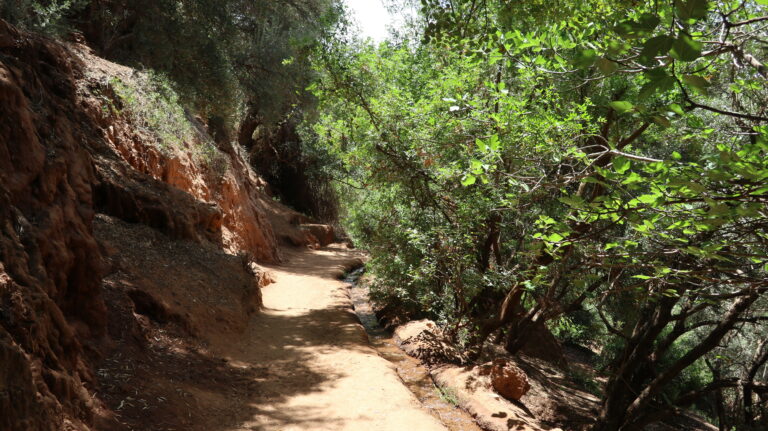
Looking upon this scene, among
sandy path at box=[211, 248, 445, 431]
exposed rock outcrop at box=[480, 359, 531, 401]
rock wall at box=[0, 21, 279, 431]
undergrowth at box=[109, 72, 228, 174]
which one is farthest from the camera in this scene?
undergrowth at box=[109, 72, 228, 174]

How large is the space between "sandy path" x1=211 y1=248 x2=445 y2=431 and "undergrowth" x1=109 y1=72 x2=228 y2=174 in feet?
15.0

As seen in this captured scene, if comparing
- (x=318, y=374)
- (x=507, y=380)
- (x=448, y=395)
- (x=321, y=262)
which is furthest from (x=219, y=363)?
(x=321, y=262)

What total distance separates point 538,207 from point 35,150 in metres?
7.49

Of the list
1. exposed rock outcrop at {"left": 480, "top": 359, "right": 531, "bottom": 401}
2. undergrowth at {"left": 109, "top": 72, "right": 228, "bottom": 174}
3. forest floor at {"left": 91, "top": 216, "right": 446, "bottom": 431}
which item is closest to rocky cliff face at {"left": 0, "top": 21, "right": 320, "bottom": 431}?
forest floor at {"left": 91, "top": 216, "right": 446, "bottom": 431}

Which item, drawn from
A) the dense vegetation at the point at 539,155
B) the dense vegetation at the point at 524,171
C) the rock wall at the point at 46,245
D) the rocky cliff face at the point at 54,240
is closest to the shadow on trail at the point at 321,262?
the dense vegetation at the point at 539,155

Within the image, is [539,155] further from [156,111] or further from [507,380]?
[156,111]

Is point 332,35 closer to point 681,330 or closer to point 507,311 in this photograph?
point 507,311

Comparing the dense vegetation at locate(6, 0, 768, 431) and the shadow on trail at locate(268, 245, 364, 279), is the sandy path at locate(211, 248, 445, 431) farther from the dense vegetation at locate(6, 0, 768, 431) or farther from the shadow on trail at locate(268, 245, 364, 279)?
the shadow on trail at locate(268, 245, 364, 279)

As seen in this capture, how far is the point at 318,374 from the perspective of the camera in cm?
730

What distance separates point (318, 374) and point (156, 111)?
7.60m

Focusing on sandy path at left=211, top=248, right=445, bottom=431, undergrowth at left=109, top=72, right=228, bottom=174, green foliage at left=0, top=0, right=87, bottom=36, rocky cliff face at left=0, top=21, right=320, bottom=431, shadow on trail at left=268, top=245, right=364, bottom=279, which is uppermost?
green foliage at left=0, top=0, right=87, bottom=36

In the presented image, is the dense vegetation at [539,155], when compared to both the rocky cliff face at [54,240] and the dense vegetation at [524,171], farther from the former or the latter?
the rocky cliff face at [54,240]

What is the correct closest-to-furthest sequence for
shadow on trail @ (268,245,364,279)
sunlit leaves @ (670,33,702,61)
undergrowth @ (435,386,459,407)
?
1. sunlit leaves @ (670,33,702,61)
2. undergrowth @ (435,386,459,407)
3. shadow on trail @ (268,245,364,279)

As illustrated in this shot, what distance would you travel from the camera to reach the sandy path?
5742 millimetres
